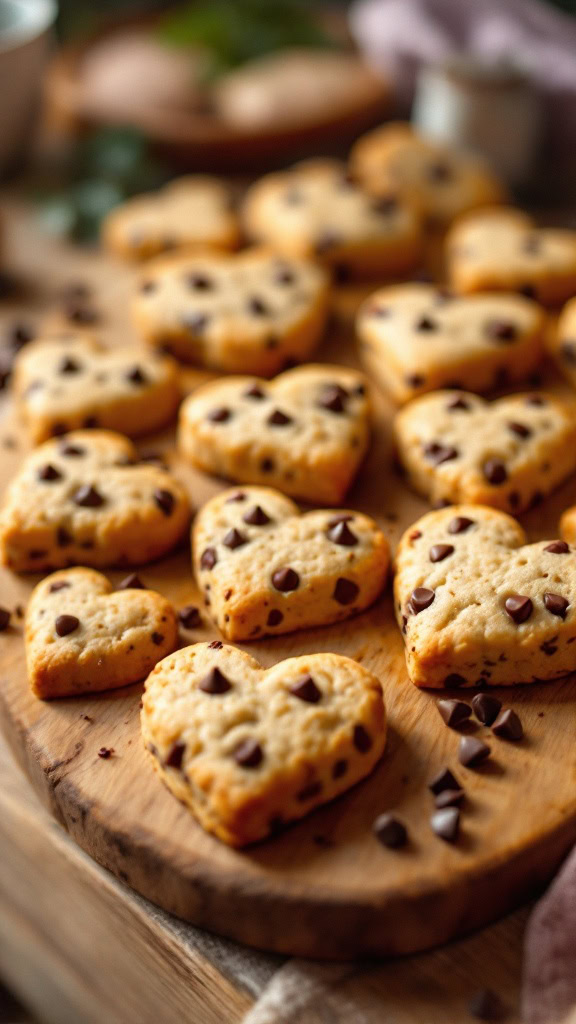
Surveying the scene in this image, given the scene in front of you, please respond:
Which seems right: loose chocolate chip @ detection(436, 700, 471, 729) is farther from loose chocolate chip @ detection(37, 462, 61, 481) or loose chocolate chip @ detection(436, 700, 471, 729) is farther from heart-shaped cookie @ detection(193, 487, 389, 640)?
loose chocolate chip @ detection(37, 462, 61, 481)

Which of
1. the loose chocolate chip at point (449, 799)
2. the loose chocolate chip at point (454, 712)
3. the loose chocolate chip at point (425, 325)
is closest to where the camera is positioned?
the loose chocolate chip at point (449, 799)

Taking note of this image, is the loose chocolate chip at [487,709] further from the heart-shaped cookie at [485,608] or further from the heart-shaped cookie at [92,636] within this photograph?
the heart-shaped cookie at [92,636]

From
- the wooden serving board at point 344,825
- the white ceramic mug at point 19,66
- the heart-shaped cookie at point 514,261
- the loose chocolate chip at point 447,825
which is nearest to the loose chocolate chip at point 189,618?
the wooden serving board at point 344,825

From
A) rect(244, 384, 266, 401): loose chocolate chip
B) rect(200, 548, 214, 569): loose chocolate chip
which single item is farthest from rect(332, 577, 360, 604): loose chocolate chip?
rect(244, 384, 266, 401): loose chocolate chip

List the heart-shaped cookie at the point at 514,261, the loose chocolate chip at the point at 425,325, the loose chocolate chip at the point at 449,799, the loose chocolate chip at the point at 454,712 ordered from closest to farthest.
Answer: the loose chocolate chip at the point at 449,799, the loose chocolate chip at the point at 454,712, the loose chocolate chip at the point at 425,325, the heart-shaped cookie at the point at 514,261


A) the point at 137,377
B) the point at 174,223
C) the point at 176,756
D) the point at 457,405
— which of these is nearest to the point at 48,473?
the point at 137,377

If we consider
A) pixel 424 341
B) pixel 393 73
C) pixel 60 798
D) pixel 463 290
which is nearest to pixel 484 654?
pixel 60 798
